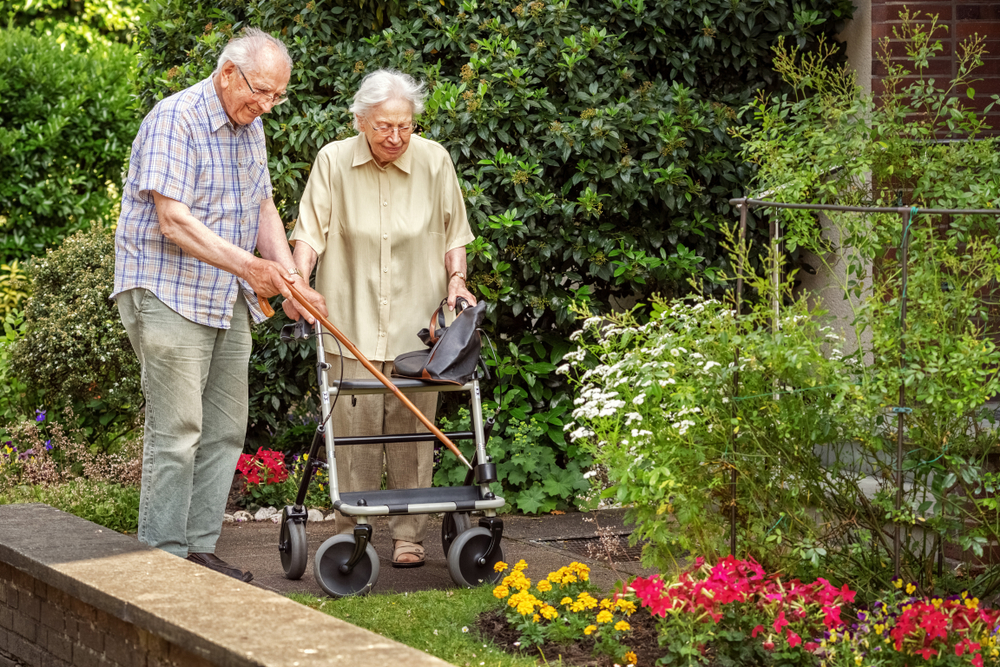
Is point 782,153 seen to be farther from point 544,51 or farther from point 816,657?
point 544,51

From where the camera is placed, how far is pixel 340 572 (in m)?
4.13

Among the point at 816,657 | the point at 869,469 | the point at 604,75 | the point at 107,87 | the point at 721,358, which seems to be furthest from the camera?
the point at 107,87

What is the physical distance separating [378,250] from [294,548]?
1185mm

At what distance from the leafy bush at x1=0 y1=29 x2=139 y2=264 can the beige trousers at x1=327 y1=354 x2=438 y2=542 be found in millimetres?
5394

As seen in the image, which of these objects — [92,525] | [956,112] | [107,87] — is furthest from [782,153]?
[107,87]

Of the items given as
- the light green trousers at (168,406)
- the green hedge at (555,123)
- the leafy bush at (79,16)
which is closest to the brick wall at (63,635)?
the light green trousers at (168,406)

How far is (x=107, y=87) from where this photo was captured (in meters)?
10.1

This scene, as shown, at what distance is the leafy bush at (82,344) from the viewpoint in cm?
621

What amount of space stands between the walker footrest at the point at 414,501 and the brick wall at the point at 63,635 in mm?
957

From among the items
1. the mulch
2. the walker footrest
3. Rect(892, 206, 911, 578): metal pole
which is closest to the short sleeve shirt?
the walker footrest

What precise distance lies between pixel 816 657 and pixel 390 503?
1.54m

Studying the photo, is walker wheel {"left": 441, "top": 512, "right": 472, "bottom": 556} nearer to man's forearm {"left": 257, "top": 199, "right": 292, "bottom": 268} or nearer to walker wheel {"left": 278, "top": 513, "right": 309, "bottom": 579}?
walker wheel {"left": 278, "top": 513, "right": 309, "bottom": 579}

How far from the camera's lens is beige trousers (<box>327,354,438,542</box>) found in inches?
181

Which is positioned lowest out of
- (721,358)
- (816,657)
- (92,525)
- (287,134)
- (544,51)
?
(816,657)
